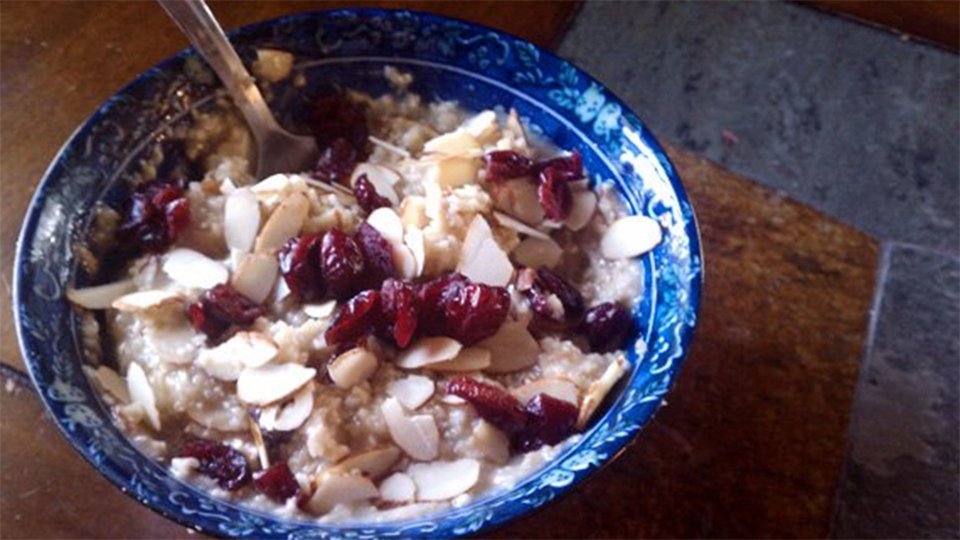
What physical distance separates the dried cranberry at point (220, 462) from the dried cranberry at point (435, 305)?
180 millimetres

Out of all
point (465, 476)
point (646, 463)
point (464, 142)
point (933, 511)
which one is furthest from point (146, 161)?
point (933, 511)

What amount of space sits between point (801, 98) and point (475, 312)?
0.56 meters

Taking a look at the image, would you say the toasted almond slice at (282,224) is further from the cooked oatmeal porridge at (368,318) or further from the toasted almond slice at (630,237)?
the toasted almond slice at (630,237)

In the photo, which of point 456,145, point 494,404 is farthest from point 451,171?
point 494,404

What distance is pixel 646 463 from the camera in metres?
0.91

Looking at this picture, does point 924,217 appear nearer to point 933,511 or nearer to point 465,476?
point 933,511

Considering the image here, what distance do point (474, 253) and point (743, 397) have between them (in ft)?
0.92

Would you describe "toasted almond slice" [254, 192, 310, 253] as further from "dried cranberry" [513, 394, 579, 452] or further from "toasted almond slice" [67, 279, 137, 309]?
"dried cranberry" [513, 394, 579, 452]

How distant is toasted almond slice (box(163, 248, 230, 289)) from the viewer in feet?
2.95

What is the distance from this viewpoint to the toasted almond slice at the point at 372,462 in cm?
80

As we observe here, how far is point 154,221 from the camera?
93cm

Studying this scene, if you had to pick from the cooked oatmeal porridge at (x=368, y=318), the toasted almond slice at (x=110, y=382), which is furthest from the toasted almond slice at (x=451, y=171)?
the toasted almond slice at (x=110, y=382)

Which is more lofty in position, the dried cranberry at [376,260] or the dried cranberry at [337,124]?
the dried cranberry at [337,124]

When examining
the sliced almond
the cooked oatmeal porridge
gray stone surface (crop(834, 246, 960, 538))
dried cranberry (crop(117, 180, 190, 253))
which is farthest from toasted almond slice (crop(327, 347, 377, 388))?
gray stone surface (crop(834, 246, 960, 538))
